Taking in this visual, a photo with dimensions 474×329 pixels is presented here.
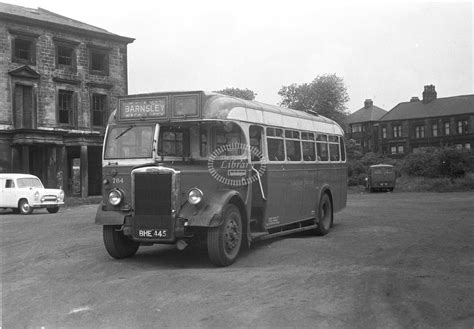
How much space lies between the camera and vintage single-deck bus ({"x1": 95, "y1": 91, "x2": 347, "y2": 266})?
855cm

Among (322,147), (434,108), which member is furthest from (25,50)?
(434,108)

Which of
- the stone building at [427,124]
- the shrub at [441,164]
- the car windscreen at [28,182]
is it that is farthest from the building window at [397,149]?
the car windscreen at [28,182]

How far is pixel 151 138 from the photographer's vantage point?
30.2ft

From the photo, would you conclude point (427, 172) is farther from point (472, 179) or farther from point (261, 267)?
point (261, 267)

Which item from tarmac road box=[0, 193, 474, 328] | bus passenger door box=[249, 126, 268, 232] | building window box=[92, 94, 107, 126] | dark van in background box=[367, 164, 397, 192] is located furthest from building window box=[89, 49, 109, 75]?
bus passenger door box=[249, 126, 268, 232]

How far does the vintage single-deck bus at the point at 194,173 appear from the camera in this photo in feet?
28.1

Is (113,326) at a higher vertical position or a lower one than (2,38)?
lower

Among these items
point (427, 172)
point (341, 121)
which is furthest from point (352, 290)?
point (341, 121)

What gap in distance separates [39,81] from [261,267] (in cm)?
2793

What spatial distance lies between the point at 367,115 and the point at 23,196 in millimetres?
64572

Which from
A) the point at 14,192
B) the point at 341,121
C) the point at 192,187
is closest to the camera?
the point at 192,187

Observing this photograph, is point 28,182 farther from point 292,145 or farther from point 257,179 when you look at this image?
point 257,179

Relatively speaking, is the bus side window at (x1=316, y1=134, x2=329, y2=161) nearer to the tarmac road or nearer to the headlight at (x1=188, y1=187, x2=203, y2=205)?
the tarmac road

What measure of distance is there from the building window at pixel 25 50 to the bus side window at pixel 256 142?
26075 mm
